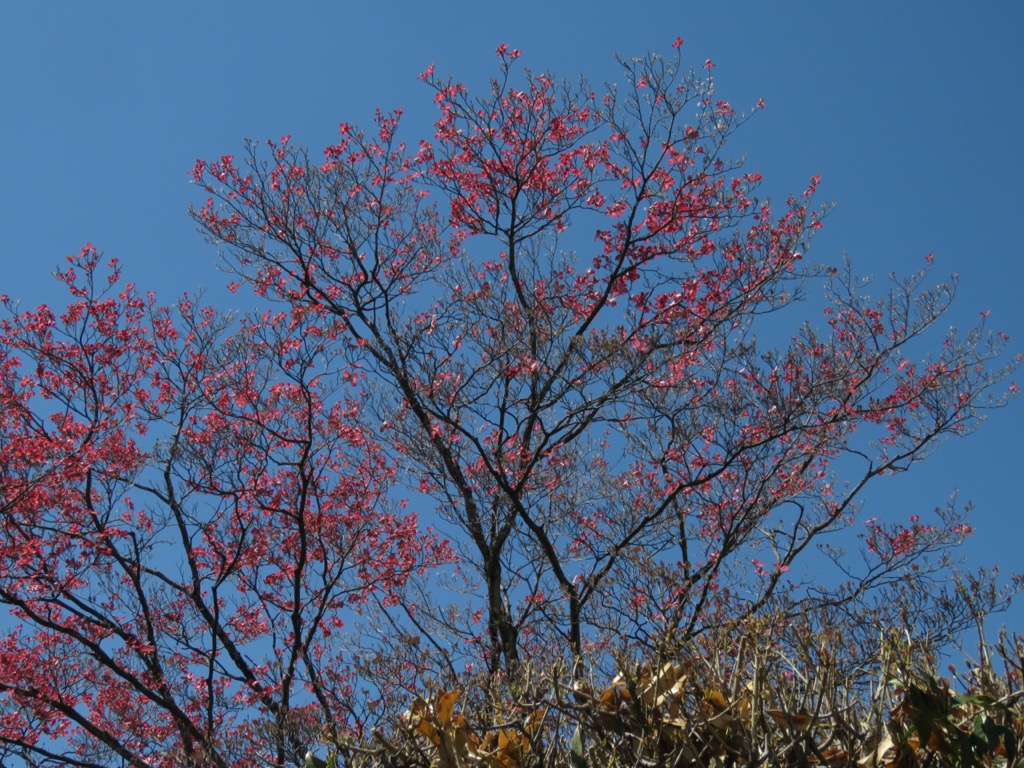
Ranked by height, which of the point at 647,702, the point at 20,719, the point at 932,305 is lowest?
the point at 647,702

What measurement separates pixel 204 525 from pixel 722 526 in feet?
18.4

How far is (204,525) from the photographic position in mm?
10680

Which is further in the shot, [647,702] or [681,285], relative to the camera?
[681,285]

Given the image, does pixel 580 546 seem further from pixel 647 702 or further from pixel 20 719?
pixel 647 702

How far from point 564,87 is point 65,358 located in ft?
20.1

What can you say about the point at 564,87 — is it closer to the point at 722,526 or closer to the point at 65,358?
the point at 722,526

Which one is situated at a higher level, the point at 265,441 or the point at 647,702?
the point at 265,441

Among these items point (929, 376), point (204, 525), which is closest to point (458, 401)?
point (204, 525)

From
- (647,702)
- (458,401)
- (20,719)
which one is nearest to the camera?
(647,702)

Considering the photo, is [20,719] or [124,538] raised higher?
[124,538]

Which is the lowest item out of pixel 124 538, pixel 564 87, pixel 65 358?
pixel 124 538

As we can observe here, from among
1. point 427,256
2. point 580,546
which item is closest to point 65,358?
point 427,256

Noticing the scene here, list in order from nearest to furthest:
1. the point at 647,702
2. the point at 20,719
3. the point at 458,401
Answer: the point at 647,702, the point at 458,401, the point at 20,719

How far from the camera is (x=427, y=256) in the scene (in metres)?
10.4
